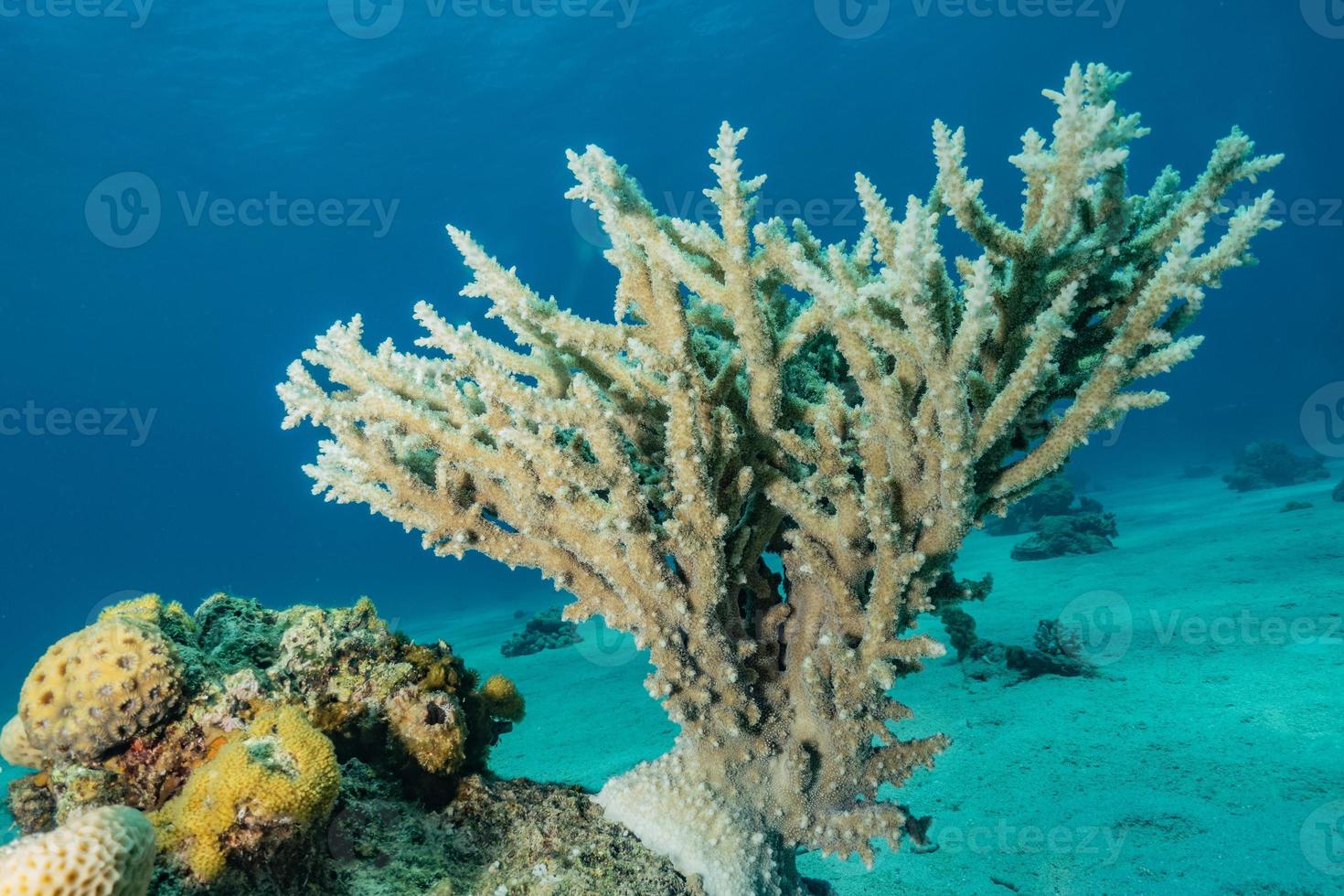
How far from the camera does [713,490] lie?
2621mm

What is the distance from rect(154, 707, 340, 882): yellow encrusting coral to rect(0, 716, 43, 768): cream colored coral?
3.19 ft

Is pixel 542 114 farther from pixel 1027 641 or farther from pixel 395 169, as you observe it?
pixel 1027 641

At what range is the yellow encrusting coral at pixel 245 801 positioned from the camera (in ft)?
7.25

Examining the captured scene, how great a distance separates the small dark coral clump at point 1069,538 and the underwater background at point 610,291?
28.2 inches

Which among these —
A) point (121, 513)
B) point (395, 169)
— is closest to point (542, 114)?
point (395, 169)

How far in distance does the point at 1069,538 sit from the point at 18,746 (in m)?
16.2

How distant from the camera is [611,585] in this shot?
9.72ft

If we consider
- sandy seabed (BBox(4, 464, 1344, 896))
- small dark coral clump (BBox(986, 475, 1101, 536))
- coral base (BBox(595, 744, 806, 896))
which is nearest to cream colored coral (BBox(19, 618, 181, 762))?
coral base (BBox(595, 744, 806, 896))

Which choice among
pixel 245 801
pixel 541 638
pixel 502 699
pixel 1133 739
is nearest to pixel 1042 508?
pixel 541 638

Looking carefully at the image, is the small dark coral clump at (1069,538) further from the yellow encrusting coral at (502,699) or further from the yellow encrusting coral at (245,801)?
the yellow encrusting coral at (245,801)

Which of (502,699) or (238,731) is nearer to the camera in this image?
(238,731)

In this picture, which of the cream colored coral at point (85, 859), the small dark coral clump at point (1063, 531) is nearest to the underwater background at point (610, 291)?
the small dark coral clump at point (1063, 531)

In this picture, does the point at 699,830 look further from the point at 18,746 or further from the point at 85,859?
the point at 18,746

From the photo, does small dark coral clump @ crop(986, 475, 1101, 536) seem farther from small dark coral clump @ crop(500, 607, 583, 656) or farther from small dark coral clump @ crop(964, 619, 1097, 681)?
small dark coral clump @ crop(500, 607, 583, 656)
